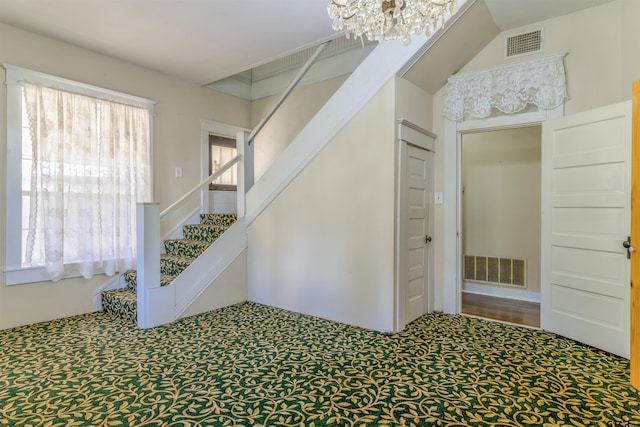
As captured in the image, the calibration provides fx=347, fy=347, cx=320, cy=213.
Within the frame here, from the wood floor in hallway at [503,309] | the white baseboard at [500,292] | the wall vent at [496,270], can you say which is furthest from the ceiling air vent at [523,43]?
the white baseboard at [500,292]

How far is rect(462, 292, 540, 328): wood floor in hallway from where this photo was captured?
3838 millimetres

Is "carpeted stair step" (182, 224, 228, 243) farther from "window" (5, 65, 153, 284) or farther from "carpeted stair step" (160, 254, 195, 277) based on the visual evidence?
"window" (5, 65, 153, 284)

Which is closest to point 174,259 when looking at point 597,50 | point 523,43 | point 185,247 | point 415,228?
point 185,247

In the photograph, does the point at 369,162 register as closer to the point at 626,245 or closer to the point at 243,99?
the point at 626,245

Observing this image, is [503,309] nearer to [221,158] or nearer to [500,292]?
[500,292]

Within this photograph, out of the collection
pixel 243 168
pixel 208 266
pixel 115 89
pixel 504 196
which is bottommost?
pixel 208 266

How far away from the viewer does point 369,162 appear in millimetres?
3445

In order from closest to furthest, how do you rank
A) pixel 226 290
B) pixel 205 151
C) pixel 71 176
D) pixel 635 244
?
1. pixel 635 244
2. pixel 71 176
3. pixel 226 290
4. pixel 205 151

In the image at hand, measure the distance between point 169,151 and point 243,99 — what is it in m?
1.72

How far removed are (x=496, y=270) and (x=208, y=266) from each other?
3.97 meters

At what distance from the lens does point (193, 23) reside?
11.2 feet

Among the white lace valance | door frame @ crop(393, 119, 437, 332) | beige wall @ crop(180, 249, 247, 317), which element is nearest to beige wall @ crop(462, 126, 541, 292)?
the white lace valance

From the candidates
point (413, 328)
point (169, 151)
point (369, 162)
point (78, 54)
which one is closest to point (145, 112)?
point (169, 151)

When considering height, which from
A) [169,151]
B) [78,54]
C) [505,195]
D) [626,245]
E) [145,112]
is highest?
[78,54]
